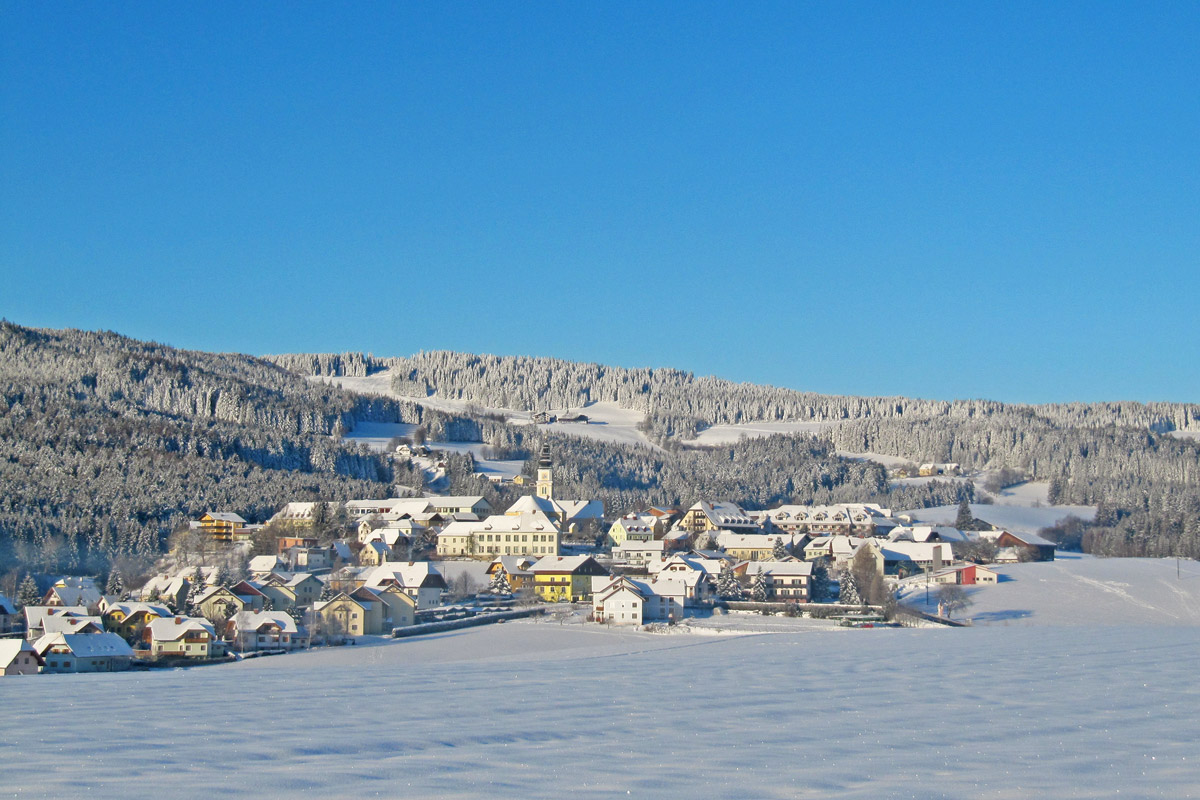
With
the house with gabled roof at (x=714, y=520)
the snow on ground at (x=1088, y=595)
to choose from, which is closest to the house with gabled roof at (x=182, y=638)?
the snow on ground at (x=1088, y=595)

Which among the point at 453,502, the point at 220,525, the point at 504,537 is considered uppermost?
the point at 453,502

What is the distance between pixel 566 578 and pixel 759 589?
9.67 meters

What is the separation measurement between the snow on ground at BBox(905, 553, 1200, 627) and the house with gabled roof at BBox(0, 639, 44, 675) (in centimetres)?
3761

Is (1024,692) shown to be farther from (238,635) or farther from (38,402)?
(38,402)

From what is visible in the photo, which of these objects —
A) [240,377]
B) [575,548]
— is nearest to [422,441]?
[240,377]

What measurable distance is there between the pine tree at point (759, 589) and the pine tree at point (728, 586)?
850 millimetres

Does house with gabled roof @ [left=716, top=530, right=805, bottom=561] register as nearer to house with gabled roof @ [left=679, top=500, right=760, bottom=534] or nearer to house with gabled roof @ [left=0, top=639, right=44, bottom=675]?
house with gabled roof @ [left=679, top=500, right=760, bottom=534]

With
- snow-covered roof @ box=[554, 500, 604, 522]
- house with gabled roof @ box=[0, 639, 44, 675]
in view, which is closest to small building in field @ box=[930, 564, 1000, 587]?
snow-covered roof @ box=[554, 500, 604, 522]

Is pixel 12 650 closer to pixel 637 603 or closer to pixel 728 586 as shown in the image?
pixel 637 603

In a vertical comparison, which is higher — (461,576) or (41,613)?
(461,576)

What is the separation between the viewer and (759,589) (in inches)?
2393

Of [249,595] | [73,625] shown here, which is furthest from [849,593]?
[73,625]

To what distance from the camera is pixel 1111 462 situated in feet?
493

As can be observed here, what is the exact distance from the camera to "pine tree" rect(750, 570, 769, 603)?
6069 cm
